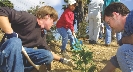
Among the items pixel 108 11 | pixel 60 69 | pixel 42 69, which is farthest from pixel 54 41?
pixel 108 11

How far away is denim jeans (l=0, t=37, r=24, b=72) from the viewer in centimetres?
380

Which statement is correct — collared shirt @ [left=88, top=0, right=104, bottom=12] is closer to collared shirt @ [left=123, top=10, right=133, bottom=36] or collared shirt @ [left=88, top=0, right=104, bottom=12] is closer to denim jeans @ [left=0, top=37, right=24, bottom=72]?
denim jeans @ [left=0, top=37, right=24, bottom=72]

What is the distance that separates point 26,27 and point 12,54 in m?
0.49

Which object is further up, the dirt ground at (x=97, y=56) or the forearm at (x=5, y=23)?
the forearm at (x=5, y=23)

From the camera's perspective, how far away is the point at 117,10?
11.4 feet

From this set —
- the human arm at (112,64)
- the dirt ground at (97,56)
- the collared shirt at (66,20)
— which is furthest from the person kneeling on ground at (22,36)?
the collared shirt at (66,20)

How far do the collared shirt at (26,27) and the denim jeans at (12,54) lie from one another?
0.30 meters

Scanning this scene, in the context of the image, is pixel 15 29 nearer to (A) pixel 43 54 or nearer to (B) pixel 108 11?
(A) pixel 43 54

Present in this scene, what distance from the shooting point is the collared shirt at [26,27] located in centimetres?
394

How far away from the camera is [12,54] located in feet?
12.5

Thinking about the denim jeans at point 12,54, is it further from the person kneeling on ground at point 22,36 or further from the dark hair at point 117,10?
the dark hair at point 117,10

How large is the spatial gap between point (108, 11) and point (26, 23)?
1.17m

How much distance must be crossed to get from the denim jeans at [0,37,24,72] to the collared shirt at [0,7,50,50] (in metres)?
0.30

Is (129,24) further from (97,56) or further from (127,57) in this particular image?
(97,56)
